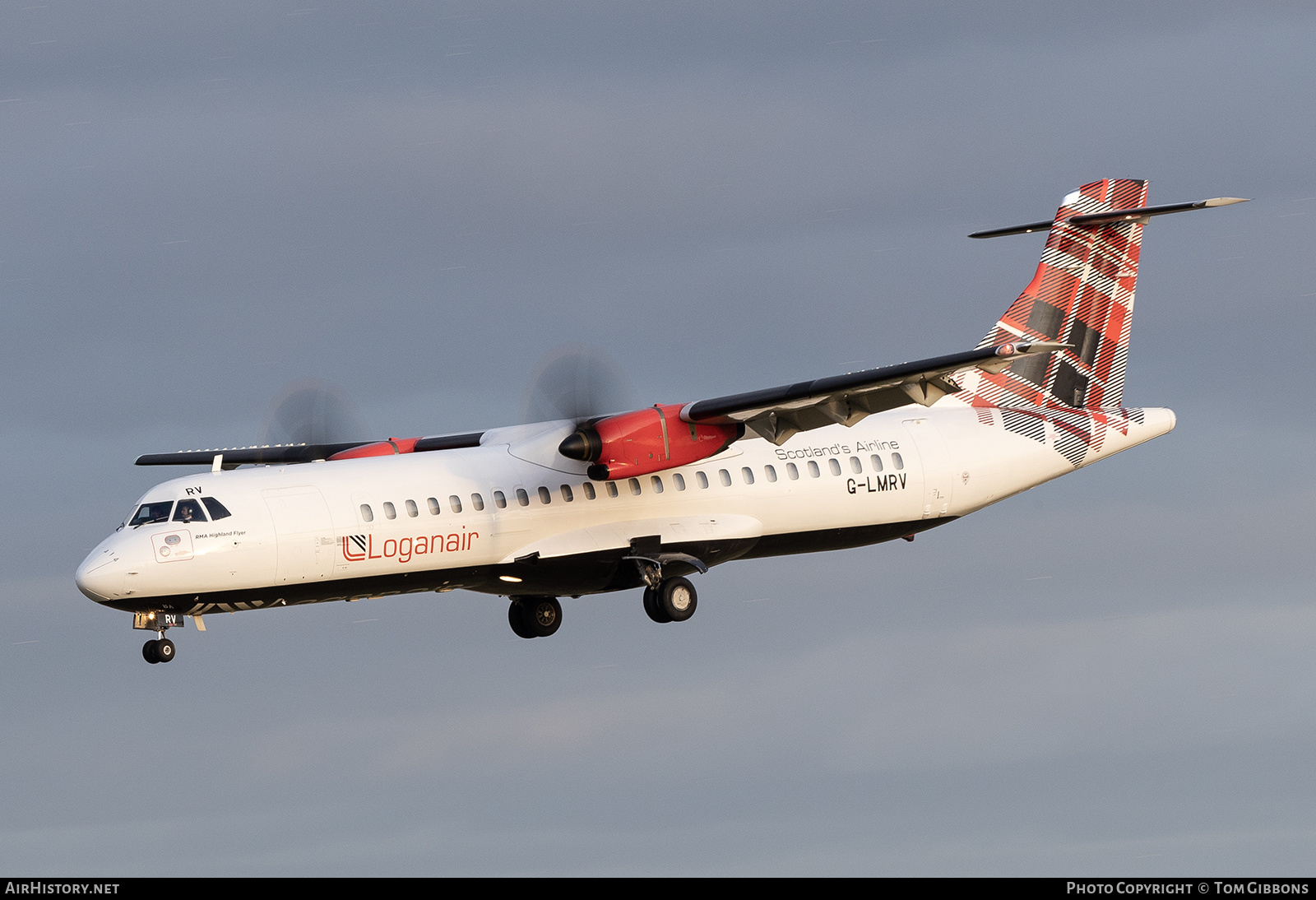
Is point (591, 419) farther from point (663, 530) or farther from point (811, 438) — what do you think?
point (811, 438)

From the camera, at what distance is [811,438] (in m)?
30.0

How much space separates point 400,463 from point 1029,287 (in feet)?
45.5

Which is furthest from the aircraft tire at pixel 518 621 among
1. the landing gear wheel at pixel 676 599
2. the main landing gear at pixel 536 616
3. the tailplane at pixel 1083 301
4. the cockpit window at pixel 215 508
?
the tailplane at pixel 1083 301

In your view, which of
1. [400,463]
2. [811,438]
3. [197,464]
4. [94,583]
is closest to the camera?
[94,583]

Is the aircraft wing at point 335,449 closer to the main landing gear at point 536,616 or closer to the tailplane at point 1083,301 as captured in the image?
the main landing gear at point 536,616

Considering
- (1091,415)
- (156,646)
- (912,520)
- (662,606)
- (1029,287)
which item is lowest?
(156,646)

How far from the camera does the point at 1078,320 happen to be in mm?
33812

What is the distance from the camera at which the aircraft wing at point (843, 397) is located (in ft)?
83.3

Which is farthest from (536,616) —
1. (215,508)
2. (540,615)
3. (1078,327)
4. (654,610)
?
(1078,327)

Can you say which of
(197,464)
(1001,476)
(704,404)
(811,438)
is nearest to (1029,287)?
(1001,476)

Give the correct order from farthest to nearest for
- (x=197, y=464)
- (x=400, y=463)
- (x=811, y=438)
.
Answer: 1. (x=197, y=464)
2. (x=811, y=438)
3. (x=400, y=463)

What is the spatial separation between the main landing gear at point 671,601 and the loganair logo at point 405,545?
330cm

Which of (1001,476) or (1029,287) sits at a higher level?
(1029,287)

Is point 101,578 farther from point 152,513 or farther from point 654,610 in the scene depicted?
point 654,610
